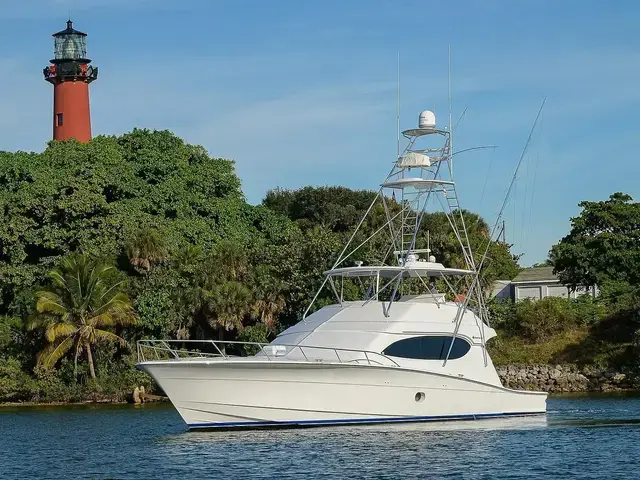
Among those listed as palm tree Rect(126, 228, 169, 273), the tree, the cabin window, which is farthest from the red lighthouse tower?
the cabin window

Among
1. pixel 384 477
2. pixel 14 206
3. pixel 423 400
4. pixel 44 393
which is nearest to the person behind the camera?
pixel 384 477

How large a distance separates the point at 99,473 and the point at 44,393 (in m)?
23.1

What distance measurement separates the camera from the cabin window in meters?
30.3

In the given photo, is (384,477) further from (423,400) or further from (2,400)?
(2,400)

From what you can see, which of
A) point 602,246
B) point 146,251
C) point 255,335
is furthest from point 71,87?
point 602,246

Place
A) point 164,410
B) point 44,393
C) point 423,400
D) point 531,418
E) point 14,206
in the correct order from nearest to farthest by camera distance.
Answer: point 423,400 < point 531,418 < point 164,410 < point 44,393 < point 14,206

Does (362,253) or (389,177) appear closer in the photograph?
(389,177)

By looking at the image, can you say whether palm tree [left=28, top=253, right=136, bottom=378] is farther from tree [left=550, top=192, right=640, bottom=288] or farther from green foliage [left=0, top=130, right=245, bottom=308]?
tree [left=550, top=192, right=640, bottom=288]

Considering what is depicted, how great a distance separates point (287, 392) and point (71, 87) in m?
44.5

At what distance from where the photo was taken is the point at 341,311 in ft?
104

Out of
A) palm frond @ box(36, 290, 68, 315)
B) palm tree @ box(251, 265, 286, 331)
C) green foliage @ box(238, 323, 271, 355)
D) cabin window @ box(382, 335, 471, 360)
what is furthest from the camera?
palm tree @ box(251, 265, 286, 331)

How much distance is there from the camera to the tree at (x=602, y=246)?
5524cm

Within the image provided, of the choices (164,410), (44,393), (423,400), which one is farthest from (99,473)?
(44,393)

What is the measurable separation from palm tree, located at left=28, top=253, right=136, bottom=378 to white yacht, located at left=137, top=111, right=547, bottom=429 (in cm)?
1613
